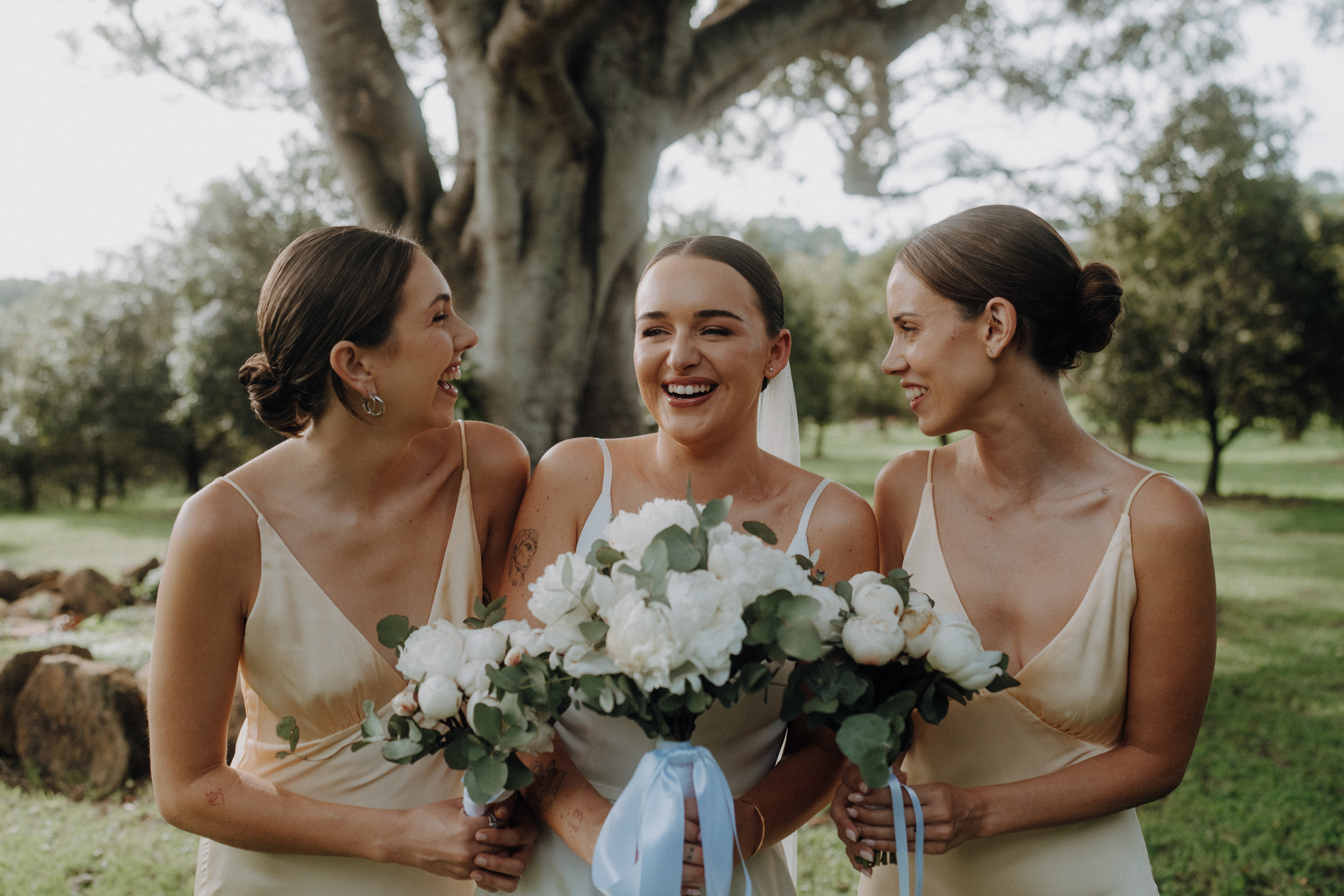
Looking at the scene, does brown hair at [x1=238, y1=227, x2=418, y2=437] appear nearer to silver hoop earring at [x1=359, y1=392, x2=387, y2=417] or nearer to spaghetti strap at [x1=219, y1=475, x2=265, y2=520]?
silver hoop earring at [x1=359, y1=392, x2=387, y2=417]

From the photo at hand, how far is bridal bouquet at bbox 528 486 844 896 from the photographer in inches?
65.7

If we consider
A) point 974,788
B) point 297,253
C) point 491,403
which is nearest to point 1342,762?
point 974,788

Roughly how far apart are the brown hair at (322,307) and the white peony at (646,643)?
1.32 m

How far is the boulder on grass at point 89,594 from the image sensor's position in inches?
430

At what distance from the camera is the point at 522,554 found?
2600mm

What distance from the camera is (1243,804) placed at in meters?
5.88

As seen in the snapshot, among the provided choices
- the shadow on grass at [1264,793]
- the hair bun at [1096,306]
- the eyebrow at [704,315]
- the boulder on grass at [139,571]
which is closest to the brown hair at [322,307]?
the eyebrow at [704,315]

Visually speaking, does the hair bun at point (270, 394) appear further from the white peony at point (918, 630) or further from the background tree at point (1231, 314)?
the background tree at point (1231, 314)

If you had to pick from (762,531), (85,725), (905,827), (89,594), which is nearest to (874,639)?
(762,531)

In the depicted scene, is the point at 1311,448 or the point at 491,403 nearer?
the point at 491,403

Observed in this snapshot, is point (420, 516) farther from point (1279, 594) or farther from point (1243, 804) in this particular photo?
point (1279, 594)

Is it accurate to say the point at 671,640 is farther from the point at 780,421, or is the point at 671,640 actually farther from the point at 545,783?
the point at 780,421

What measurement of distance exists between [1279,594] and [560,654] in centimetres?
1407

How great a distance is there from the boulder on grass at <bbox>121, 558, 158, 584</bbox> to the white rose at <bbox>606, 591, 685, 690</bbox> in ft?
42.4
